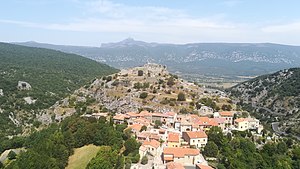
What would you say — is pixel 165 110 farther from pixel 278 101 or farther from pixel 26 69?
pixel 26 69

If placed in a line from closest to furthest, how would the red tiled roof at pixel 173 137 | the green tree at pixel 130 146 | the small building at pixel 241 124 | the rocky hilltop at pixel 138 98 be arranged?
the green tree at pixel 130 146 < the red tiled roof at pixel 173 137 < the small building at pixel 241 124 < the rocky hilltop at pixel 138 98

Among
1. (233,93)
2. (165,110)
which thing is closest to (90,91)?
(165,110)

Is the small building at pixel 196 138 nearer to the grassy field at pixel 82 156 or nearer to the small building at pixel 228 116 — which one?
the small building at pixel 228 116

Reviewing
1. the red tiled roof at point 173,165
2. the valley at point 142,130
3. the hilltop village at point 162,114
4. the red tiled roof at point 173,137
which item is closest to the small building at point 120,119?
the hilltop village at point 162,114

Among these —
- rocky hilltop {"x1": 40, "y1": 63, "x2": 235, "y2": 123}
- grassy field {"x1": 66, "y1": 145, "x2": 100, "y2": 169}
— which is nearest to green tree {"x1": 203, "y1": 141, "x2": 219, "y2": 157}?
grassy field {"x1": 66, "y1": 145, "x2": 100, "y2": 169}

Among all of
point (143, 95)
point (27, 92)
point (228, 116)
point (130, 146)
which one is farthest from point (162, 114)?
point (27, 92)

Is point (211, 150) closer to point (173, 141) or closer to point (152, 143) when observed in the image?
point (173, 141)
